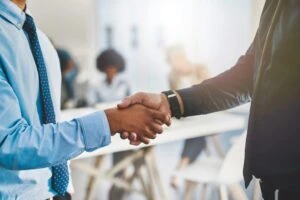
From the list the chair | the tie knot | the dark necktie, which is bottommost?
the chair

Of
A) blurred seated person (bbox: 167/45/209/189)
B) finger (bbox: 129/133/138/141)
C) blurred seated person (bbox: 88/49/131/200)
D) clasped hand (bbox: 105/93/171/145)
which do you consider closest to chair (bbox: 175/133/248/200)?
blurred seated person (bbox: 167/45/209/189)

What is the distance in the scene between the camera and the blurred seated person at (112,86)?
286 cm

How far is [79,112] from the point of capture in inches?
105

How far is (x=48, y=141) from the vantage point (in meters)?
0.98

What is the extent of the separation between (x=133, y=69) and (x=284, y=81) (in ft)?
8.09

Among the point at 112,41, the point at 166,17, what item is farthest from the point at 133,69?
the point at 166,17

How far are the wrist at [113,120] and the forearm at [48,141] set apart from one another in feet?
0.08

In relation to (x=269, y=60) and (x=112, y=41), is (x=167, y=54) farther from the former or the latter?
(x=269, y=60)

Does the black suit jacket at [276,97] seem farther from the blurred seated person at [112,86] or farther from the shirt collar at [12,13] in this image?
→ the blurred seated person at [112,86]

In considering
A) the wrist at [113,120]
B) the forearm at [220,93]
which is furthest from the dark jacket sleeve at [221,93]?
the wrist at [113,120]

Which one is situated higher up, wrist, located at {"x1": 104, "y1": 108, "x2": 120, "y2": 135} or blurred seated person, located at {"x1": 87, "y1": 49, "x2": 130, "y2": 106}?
wrist, located at {"x1": 104, "y1": 108, "x2": 120, "y2": 135}

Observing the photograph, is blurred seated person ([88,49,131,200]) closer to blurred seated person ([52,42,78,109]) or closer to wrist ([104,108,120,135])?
blurred seated person ([52,42,78,109])

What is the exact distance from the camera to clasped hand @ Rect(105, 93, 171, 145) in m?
1.10

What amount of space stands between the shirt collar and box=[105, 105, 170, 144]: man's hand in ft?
0.97
